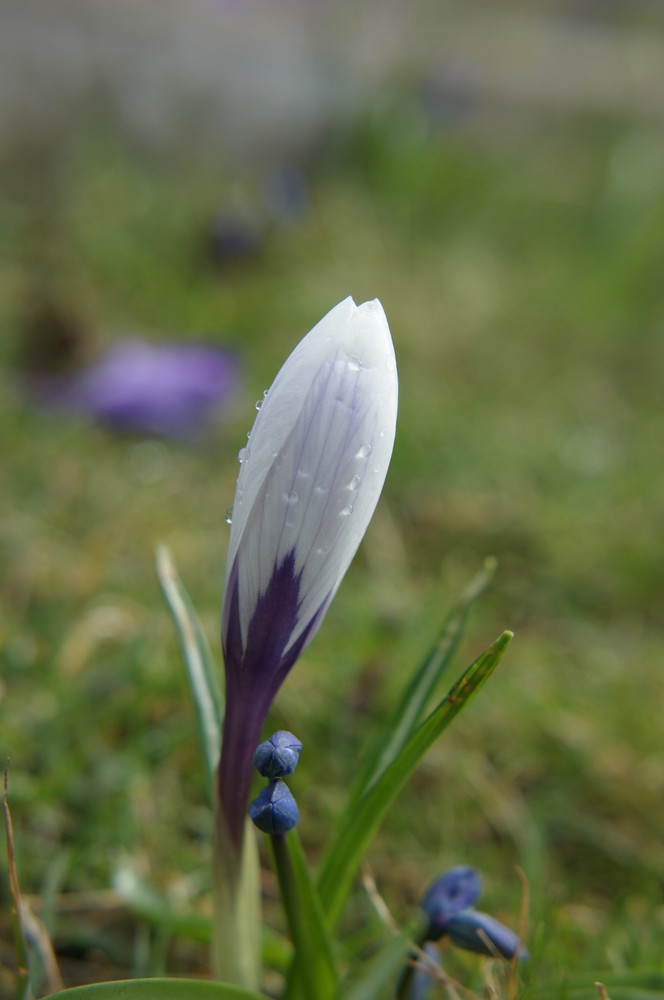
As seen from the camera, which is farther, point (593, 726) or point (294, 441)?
point (593, 726)

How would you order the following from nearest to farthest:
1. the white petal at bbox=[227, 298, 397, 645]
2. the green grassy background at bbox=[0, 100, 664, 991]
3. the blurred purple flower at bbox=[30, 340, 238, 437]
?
the white petal at bbox=[227, 298, 397, 645] < the green grassy background at bbox=[0, 100, 664, 991] < the blurred purple flower at bbox=[30, 340, 238, 437]

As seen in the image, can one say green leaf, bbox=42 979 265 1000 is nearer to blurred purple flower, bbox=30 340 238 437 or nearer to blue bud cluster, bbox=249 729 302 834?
blue bud cluster, bbox=249 729 302 834

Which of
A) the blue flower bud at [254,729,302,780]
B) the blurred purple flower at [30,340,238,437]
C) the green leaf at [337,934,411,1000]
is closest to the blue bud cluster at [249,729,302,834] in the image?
the blue flower bud at [254,729,302,780]

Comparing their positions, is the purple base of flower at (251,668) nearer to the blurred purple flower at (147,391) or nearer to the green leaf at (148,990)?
the green leaf at (148,990)

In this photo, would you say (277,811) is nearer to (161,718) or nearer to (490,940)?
(490,940)

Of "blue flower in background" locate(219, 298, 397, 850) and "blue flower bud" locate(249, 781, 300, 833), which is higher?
"blue flower in background" locate(219, 298, 397, 850)

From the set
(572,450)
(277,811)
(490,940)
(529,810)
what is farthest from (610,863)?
(572,450)

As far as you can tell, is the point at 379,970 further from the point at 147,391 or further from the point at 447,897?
the point at 147,391

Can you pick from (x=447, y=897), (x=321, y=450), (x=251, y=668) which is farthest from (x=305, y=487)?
(x=447, y=897)
